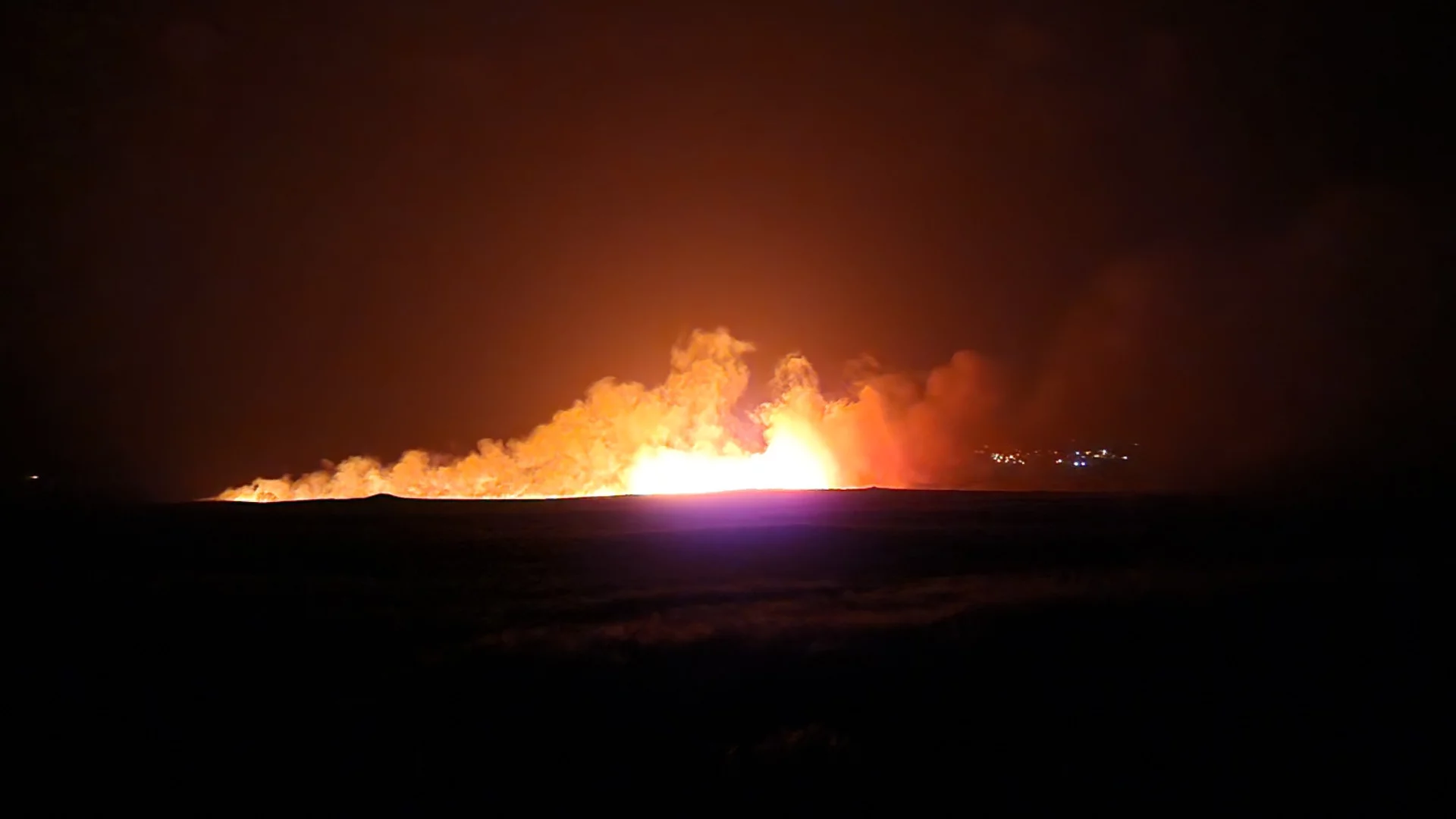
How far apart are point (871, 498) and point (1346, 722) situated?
2478cm

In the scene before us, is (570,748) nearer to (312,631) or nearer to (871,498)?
(312,631)

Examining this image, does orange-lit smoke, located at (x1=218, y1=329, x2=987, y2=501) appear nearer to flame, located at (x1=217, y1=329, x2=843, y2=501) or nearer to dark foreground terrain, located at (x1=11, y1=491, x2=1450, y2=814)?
flame, located at (x1=217, y1=329, x2=843, y2=501)

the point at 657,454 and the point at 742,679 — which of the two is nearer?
the point at 742,679

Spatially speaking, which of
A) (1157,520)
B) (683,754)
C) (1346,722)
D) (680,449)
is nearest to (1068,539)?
(1157,520)

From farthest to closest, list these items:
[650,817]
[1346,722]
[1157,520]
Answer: [1157,520] < [1346,722] < [650,817]


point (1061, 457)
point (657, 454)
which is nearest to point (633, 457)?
point (657, 454)

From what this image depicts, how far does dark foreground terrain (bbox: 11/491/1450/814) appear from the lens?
8234mm

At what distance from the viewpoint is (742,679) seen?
432 inches

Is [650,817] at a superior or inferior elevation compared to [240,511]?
inferior

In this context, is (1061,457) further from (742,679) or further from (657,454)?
(742,679)

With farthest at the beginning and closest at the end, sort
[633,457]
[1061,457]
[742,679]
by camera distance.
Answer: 1. [1061,457]
2. [633,457]
3. [742,679]

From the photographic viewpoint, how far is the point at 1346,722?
30.6 ft

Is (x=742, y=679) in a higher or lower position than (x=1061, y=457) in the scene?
lower

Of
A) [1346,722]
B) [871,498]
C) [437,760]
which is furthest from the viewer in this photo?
[871,498]
